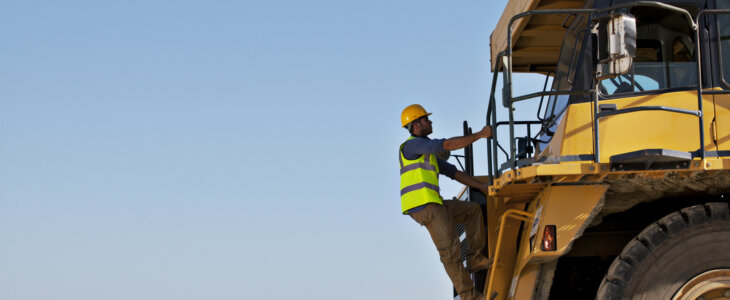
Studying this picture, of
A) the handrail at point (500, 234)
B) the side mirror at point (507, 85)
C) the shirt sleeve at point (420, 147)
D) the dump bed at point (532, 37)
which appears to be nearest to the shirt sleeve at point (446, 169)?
the shirt sleeve at point (420, 147)

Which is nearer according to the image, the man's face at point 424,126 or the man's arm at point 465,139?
the man's arm at point 465,139

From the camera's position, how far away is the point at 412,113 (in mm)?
8016

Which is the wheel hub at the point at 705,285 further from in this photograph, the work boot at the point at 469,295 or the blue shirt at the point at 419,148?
the blue shirt at the point at 419,148

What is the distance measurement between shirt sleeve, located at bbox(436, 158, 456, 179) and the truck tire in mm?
2129

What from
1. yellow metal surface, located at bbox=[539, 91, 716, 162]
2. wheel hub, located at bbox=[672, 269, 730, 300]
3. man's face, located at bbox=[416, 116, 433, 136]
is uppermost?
man's face, located at bbox=[416, 116, 433, 136]

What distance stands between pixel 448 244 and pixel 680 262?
76.7 inches

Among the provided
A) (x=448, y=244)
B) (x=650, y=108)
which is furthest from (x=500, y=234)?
(x=650, y=108)

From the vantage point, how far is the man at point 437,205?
7.50m

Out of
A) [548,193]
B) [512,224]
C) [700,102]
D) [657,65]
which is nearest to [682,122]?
[700,102]

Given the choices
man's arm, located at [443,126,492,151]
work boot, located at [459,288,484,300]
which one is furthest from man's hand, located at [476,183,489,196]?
work boot, located at [459,288,484,300]

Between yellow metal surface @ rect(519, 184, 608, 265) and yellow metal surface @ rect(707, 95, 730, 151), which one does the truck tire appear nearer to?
yellow metal surface @ rect(519, 184, 608, 265)

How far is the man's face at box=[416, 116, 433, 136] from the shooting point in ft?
26.2

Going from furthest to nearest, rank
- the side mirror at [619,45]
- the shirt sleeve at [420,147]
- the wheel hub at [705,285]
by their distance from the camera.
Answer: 1. the shirt sleeve at [420,147]
2. the wheel hub at [705,285]
3. the side mirror at [619,45]

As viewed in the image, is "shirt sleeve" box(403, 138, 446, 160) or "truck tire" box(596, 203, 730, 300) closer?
"truck tire" box(596, 203, 730, 300)
